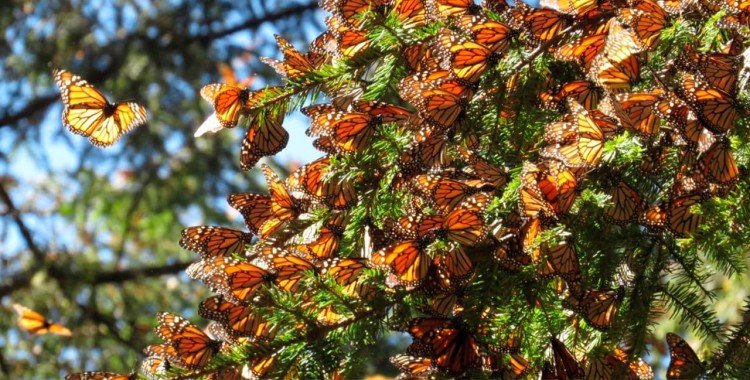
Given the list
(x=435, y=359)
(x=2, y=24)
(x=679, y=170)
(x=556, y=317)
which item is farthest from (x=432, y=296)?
(x=2, y=24)

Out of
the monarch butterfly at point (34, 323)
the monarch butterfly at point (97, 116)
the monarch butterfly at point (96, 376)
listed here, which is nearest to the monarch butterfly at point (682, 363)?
the monarch butterfly at point (96, 376)

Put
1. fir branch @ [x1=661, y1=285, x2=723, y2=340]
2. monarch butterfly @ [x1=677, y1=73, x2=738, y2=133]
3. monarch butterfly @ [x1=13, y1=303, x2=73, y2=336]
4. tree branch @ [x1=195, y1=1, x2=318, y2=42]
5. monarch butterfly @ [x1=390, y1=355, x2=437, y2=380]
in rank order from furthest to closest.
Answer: tree branch @ [x1=195, y1=1, x2=318, y2=42]
monarch butterfly @ [x1=13, y1=303, x2=73, y2=336]
fir branch @ [x1=661, y1=285, x2=723, y2=340]
monarch butterfly @ [x1=390, y1=355, x2=437, y2=380]
monarch butterfly @ [x1=677, y1=73, x2=738, y2=133]

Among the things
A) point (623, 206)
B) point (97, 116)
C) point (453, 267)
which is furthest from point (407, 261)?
point (97, 116)

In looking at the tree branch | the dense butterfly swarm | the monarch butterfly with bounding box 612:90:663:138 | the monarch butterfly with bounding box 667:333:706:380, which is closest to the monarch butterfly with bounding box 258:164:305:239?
the dense butterfly swarm

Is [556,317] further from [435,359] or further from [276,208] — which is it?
[276,208]

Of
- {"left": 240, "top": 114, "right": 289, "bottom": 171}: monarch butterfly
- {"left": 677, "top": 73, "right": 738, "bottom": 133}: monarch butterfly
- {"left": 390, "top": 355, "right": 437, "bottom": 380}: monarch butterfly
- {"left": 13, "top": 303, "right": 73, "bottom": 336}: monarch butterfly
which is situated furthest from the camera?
{"left": 13, "top": 303, "right": 73, "bottom": 336}: monarch butterfly

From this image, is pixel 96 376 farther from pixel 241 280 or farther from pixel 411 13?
pixel 411 13

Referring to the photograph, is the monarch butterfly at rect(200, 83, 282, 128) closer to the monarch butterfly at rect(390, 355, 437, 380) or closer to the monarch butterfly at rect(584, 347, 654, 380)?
the monarch butterfly at rect(390, 355, 437, 380)

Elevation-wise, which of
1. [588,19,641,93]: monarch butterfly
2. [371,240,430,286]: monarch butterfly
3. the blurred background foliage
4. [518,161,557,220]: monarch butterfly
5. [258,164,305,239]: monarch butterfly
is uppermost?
the blurred background foliage
